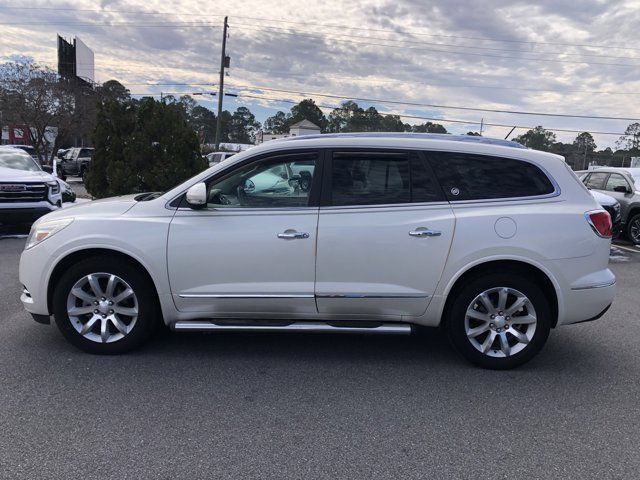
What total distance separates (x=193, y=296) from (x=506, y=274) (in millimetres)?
2516

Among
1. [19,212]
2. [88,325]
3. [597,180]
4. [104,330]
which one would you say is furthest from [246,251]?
[597,180]

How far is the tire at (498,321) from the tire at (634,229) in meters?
9.00

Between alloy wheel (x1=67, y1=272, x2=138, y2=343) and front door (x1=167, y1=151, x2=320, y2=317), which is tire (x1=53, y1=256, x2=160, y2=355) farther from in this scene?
front door (x1=167, y1=151, x2=320, y2=317)

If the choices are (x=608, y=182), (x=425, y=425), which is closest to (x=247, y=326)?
(x=425, y=425)

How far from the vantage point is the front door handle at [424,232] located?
4062mm

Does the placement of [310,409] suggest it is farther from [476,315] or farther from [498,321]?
[498,321]

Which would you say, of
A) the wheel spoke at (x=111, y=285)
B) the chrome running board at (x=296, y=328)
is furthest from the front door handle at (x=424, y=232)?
the wheel spoke at (x=111, y=285)

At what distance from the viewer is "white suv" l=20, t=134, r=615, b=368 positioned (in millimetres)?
4082

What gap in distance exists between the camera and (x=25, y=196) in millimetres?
9797

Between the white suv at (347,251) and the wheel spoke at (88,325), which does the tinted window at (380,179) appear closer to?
the white suv at (347,251)

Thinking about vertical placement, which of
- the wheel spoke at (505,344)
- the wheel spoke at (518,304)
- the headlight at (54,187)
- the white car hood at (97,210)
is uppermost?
the white car hood at (97,210)

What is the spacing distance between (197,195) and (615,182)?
37.8 feet

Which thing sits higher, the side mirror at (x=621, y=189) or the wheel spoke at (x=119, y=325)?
the side mirror at (x=621, y=189)

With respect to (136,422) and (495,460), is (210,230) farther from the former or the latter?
(495,460)
